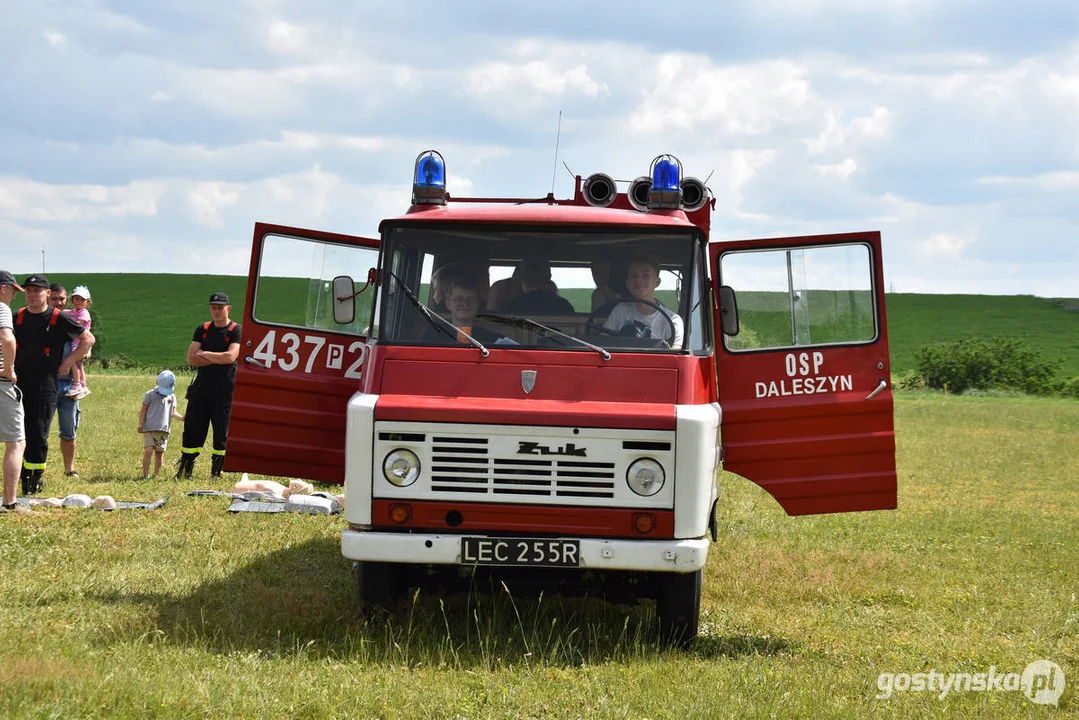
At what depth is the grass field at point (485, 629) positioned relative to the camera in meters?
5.85

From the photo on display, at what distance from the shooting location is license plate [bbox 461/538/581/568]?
265 inches

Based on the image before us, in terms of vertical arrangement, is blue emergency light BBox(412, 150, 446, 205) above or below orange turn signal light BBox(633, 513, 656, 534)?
above

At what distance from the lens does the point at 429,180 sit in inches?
313

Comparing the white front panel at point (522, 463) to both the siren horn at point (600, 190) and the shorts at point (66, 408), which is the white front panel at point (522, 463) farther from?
the shorts at point (66, 408)

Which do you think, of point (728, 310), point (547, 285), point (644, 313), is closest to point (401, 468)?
point (547, 285)

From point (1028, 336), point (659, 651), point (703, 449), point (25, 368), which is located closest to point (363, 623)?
point (659, 651)

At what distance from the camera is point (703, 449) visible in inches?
266

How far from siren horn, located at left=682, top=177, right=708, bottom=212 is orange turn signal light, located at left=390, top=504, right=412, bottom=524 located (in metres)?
3.52

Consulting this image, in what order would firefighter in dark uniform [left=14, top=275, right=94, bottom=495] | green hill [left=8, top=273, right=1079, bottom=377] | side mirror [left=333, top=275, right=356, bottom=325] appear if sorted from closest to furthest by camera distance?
1. side mirror [left=333, top=275, right=356, bottom=325]
2. firefighter in dark uniform [left=14, top=275, right=94, bottom=495]
3. green hill [left=8, top=273, right=1079, bottom=377]

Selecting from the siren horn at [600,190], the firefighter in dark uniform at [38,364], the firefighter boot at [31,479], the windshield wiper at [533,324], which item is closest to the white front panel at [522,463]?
the windshield wiper at [533,324]

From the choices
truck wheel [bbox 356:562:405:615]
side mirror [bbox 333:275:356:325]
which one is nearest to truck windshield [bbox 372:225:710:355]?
side mirror [bbox 333:275:356:325]

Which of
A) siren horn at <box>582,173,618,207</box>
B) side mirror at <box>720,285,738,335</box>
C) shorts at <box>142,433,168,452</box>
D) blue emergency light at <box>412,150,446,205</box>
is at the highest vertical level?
siren horn at <box>582,173,618,207</box>

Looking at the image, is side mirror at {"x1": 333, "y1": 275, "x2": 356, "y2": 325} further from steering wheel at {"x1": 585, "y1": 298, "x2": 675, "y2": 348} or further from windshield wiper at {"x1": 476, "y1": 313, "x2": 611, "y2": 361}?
steering wheel at {"x1": 585, "y1": 298, "x2": 675, "y2": 348}

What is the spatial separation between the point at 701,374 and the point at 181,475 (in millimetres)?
8185
